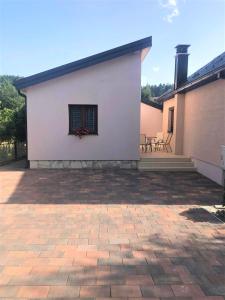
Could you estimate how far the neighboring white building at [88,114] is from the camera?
10.7 metres

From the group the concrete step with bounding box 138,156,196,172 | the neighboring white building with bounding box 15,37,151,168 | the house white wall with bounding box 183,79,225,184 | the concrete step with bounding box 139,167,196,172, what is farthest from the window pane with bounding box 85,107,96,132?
the house white wall with bounding box 183,79,225,184

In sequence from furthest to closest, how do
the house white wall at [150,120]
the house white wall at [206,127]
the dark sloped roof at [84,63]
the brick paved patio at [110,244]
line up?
the house white wall at [150,120]
the dark sloped roof at [84,63]
the house white wall at [206,127]
the brick paved patio at [110,244]

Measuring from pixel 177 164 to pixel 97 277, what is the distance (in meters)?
8.27

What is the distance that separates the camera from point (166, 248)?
386 centimetres

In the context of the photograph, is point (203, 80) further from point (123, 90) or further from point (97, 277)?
point (97, 277)

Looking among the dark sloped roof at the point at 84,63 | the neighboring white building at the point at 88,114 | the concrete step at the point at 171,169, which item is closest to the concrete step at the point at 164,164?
the concrete step at the point at 171,169

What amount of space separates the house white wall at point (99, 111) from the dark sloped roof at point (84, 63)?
243 mm

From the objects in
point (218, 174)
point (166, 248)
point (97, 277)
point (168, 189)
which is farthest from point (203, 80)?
point (97, 277)

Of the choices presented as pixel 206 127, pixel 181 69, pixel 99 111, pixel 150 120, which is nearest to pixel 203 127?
pixel 206 127

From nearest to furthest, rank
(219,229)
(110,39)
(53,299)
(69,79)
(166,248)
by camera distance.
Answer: (53,299), (166,248), (219,229), (69,79), (110,39)

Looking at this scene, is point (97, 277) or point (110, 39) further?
point (110, 39)

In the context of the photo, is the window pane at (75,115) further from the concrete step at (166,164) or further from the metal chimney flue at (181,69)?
the metal chimney flue at (181,69)

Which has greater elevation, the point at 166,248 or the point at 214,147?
the point at 214,147

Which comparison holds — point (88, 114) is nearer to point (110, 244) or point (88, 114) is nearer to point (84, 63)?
point (84, 63)
